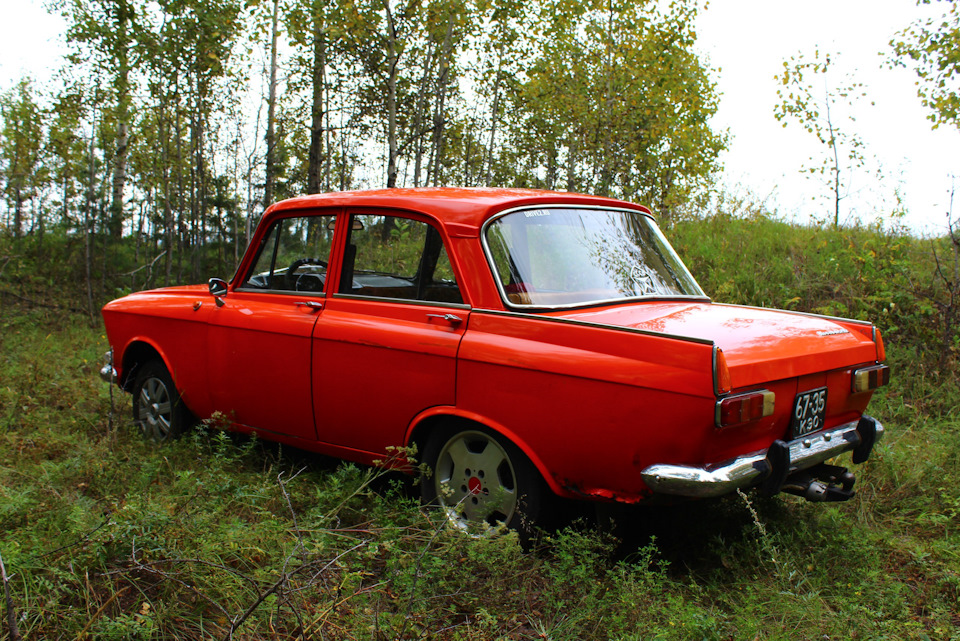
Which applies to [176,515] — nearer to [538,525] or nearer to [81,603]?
[81,603]

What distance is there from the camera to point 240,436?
5230mm

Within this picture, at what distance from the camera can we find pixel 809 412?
10.8 ft

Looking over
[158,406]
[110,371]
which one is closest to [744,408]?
[158,406]

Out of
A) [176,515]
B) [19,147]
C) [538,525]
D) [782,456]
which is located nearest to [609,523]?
[538,525]

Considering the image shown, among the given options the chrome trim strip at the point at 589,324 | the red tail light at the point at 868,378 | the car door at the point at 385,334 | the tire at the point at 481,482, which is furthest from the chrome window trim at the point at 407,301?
the red tail light at the point at 868,378

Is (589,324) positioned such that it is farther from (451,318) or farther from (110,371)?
Answer: (110,371)

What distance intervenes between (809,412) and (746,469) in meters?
0.58

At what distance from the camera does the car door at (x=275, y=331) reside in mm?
4199

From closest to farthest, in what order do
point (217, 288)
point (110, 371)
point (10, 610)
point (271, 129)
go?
1. point (10, 610)
2. point (217, 288)
3. point (110, 371)
4. point (271, 129)

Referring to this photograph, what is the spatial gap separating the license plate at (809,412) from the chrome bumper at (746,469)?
0.05 meters

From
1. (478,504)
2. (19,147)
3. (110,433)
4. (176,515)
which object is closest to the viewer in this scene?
(176,515)

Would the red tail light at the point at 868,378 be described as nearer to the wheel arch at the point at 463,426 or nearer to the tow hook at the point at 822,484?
the tow hook at the point at 822,484

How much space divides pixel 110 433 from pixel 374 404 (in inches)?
88.5

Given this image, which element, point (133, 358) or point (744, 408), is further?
Result: point (133, 358)
